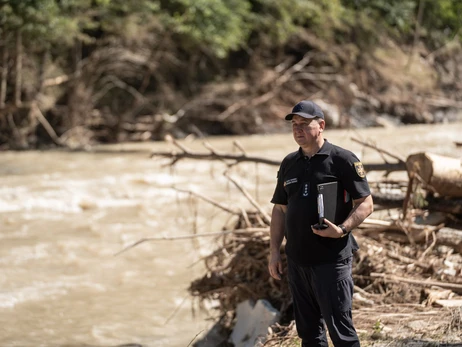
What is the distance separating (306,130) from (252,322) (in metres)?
2.40

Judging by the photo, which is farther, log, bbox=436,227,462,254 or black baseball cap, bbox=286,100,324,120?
log, bbox=436,227,462,254

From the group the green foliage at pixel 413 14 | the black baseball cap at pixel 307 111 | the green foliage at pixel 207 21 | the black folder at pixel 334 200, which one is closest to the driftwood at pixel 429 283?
the black folder at pixel 334 200

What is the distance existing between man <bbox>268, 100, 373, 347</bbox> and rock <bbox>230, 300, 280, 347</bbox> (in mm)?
1463

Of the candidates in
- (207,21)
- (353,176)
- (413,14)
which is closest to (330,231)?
(353,176)

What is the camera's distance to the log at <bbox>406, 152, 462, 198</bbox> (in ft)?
18.2

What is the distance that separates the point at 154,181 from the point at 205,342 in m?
8.21

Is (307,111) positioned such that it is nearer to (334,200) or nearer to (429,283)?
(334,200)

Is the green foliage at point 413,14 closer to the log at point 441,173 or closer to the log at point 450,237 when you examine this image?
the log at point 441,173

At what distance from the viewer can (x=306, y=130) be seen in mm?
3506

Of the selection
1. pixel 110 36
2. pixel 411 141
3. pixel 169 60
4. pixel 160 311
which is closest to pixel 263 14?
pixel 169 60

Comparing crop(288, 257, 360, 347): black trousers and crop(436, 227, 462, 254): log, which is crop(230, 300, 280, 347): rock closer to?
crop(288, 257, 360, 347): black trousers

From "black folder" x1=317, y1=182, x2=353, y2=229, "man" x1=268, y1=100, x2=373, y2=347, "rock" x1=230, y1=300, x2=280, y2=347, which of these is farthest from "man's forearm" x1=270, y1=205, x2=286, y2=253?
"rock" x1=230, y1=300, x2=280, y2=347

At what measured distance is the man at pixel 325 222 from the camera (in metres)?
3.43

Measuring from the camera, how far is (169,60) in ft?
75.8
